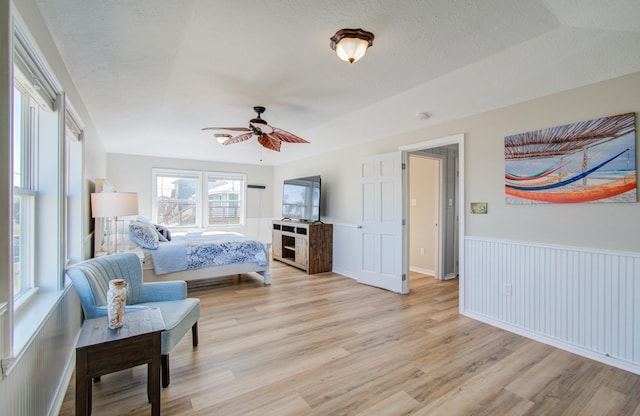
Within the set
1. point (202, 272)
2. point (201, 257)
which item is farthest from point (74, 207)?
point (202, 272)

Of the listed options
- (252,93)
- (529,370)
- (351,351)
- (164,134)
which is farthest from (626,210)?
(164,134)

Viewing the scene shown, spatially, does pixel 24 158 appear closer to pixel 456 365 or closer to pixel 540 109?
pixel 456 365

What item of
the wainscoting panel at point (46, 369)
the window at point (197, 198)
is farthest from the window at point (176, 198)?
the wainscoting panel at point (46, 369)

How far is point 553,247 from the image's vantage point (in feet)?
9.04

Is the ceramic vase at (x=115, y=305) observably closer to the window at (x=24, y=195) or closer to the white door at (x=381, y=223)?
Answer: the window at (x=24, y=195)

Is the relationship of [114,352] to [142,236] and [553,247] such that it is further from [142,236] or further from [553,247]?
[553,247]

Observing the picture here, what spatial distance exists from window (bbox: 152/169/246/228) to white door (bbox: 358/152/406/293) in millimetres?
3854

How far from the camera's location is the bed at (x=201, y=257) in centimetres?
400

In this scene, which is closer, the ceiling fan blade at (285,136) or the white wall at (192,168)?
the ceiling fan blade at (285,136)

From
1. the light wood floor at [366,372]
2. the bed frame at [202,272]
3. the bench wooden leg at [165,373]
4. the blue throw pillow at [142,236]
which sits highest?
the blue throw pillow at [142,236]

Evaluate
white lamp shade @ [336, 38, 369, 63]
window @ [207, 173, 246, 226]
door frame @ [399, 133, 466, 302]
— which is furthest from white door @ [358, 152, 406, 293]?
window @ [207, 173, 246, 226]

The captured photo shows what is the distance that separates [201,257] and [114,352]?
2.75m

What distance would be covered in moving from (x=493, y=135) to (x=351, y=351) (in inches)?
104

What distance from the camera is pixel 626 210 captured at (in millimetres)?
2361
